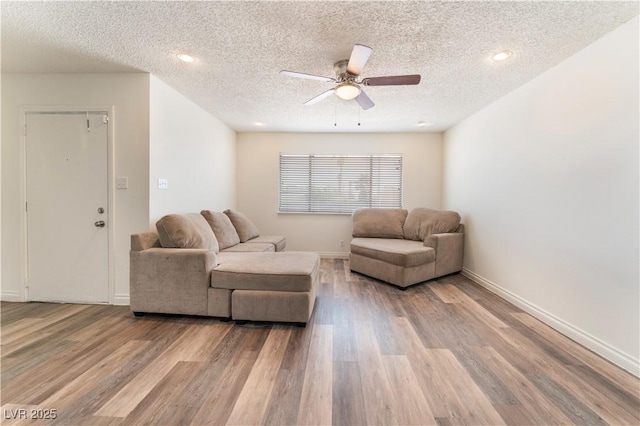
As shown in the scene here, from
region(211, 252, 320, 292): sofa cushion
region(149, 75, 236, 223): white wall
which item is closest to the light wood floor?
region(211, 252, 320, 292): sofa cushion

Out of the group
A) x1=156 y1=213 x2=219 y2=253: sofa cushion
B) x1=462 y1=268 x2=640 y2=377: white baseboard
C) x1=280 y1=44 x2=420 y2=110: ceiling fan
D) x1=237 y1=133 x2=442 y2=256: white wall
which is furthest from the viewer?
x1=237 y1=133 x2=442 y2=256: white wall

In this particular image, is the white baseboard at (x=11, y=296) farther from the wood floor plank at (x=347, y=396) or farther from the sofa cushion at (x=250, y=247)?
the wood floor plank at (x=347, y=396)

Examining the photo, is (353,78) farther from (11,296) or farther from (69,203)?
(11,296)

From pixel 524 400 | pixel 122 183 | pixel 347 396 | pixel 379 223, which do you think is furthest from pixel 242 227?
pixel 524 400

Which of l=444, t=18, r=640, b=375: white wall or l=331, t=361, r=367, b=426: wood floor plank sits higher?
l=444, t=18, r=640, b=375: white wall

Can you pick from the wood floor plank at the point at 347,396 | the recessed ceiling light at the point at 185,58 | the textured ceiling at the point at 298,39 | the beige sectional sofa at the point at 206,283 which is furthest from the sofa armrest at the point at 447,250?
the recessed ceiling light at the point at 185,58

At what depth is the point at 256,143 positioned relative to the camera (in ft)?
16.5

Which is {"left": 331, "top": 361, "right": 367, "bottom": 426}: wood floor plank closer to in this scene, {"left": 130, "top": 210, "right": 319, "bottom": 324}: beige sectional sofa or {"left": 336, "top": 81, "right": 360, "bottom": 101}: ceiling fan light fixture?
{"left": 130, "top": 210, "right": 319, "bottom": 324}: beige sectional sofa

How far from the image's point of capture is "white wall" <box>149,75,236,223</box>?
9.03 feet

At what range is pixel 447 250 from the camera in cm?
373

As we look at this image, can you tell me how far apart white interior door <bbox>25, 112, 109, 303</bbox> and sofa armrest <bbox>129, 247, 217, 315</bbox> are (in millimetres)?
667

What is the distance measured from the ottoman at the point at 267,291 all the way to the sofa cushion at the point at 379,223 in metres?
2.22

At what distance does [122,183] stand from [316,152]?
3.19m

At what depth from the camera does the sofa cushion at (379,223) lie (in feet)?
14.3
